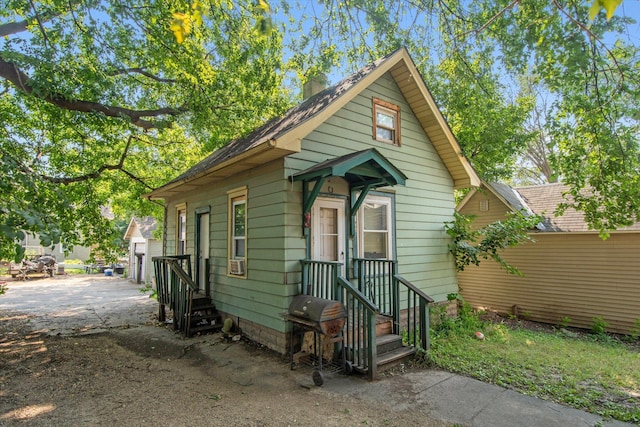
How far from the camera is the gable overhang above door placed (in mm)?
5289

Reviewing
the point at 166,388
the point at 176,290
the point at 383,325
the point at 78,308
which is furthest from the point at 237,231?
the point at 78,308

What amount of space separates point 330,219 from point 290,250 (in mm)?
1186

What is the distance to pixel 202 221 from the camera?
8.68 metres

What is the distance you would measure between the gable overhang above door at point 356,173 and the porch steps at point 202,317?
11.0ft

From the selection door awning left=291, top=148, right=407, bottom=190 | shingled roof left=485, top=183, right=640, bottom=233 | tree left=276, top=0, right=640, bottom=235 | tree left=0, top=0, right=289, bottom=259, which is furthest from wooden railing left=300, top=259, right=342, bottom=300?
shingled roof left=485, top=183, right=640, bottom=233

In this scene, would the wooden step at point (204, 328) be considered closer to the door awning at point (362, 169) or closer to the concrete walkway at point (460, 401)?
the concrete walkway at point (460, 401)

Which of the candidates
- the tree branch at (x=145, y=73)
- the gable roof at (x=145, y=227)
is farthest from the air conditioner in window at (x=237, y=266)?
the gable roof at (x=145, y=227)

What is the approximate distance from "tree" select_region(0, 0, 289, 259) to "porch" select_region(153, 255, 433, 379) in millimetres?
2503

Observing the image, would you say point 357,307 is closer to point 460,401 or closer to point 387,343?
point 387,343

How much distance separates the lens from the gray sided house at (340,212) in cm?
565

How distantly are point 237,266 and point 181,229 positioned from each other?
404 cm

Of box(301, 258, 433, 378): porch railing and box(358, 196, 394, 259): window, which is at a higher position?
box(358, 196, 394, 259): window

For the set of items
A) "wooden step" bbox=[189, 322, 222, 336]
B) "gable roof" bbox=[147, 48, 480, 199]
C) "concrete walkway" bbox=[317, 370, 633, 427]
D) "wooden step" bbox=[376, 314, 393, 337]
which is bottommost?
"concrete walkway" bbox=[317, 370, 633, 427]

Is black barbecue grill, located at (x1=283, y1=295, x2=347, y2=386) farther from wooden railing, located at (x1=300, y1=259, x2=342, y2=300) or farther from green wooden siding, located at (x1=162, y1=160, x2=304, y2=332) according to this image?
green wooden siding, located at (x1=162, y1=160, x2=304, y2=332)
